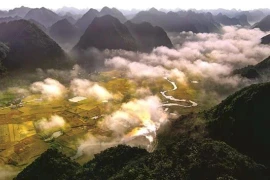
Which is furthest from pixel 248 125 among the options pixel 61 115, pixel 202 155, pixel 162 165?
pixel 61 115

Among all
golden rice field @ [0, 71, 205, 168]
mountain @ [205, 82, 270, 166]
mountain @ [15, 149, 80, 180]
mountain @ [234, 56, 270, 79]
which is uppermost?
mountain @ [205, 82, 270, 166]

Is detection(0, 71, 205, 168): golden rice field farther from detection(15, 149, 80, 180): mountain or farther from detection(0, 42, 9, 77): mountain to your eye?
detection(0, 42, 9, 77): mountain

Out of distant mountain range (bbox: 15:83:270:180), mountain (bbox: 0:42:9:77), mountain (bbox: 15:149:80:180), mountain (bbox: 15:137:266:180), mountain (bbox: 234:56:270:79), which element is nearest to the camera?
mountain (bbox: 15:137:266:180)

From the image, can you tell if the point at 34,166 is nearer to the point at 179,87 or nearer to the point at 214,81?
the point at 179,87

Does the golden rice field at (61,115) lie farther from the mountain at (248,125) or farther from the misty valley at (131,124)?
the mountain at (248,125)

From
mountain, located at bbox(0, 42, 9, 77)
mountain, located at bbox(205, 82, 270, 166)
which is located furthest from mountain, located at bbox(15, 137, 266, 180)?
mountain, located at bbox(0, 42, 9, 77)

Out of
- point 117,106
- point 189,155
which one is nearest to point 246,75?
point 117,106
